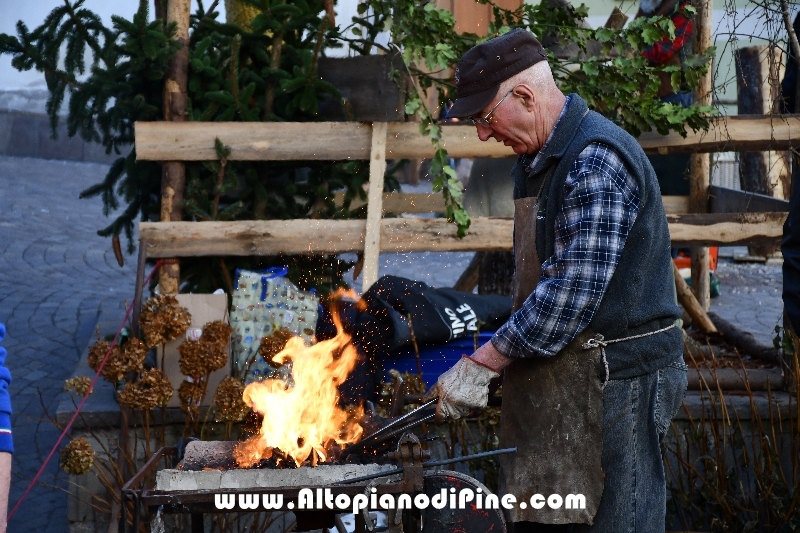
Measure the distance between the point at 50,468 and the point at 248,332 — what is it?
1661 millimetres

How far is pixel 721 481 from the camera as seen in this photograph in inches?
166

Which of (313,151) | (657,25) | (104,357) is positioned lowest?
(104,357)

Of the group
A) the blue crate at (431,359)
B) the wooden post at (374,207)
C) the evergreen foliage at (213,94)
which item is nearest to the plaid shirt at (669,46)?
the evergreen foliage at (213,94)

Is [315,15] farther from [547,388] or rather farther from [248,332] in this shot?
[547,388]

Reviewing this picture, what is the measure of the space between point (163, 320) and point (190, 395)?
1.16 ft

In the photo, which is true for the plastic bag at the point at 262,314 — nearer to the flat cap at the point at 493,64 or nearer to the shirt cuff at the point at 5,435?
the flat cap at the point at 493,64

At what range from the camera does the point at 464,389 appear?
2701mm

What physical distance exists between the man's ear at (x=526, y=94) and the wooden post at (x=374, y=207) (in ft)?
7.16

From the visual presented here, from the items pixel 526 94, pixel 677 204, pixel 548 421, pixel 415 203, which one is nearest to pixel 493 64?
pixel 526 94

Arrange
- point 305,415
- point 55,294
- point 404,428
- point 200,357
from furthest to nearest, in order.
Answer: point 55,294, point 200,357, point 305,415, point 404,428

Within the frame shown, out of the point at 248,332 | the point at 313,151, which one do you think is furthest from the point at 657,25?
the point at 248,332

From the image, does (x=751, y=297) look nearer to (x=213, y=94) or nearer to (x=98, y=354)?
(x=213, y=94)

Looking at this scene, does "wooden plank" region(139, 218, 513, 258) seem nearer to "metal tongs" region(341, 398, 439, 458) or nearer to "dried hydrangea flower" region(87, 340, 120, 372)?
"dried hydrangea flower" region(87, 340, 120, 372)

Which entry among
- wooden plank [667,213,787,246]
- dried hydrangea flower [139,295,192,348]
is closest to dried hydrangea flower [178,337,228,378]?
dried hydrangea flower [139,295,192,348]
